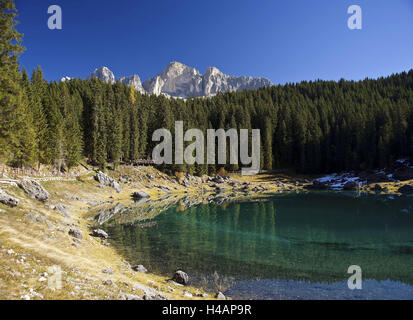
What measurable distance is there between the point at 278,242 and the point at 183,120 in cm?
7664

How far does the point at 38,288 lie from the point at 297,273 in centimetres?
1633

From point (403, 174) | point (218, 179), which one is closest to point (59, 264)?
point (218, 179)

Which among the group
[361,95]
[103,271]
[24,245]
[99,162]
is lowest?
[103,271]

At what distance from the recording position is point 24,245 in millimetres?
16078

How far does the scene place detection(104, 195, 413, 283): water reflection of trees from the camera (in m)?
19.3

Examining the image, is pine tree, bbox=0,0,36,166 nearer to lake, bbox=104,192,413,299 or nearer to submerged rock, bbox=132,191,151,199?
lake, bbox=104,192,413,299

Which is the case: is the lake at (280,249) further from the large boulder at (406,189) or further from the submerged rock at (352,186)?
the submerged rock at (352,186)

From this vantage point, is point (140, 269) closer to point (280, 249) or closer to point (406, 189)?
point (280, 249)

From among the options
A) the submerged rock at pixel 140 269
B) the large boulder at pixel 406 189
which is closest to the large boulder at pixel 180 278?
the submerged rock at pixel 140 269

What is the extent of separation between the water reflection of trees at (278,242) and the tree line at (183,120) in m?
19.9

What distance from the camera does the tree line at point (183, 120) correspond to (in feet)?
152

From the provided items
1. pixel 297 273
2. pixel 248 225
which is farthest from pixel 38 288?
pixel 248 225

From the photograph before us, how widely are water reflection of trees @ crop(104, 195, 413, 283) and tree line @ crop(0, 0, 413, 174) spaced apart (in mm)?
19870
